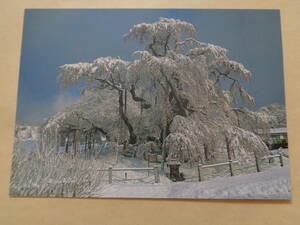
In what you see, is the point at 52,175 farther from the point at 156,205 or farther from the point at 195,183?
the point at 195,183

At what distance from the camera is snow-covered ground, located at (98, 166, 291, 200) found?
7.14 feet

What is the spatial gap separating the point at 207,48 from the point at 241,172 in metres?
1.18

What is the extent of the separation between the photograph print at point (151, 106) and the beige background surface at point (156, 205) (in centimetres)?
6

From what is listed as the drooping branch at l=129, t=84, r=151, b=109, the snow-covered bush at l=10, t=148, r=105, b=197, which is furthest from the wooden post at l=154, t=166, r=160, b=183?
the drooping branch at l=129, t=84, r=151, b=109

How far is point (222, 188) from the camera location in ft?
7.23

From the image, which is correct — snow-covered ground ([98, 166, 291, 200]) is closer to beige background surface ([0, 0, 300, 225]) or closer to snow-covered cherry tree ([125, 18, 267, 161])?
beige background surface ([0, 0, 300, 225])

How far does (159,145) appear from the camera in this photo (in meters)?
2.32

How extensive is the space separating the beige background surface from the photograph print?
63mm

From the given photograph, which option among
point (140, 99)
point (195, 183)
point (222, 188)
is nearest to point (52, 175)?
point (140, 99)

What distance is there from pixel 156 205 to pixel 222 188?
0.59 meters

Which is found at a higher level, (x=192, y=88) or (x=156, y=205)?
(x=192, y=88)

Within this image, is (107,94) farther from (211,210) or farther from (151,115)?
(211,210)

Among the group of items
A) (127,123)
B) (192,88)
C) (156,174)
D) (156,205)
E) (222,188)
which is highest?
(192,88)

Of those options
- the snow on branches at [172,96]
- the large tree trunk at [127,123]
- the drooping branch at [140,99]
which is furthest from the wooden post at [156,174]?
the drooping branch at [140,99]
